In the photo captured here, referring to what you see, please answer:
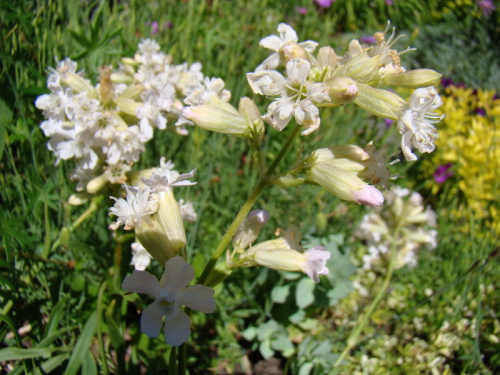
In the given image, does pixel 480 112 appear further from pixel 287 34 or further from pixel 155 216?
pixel 155 216

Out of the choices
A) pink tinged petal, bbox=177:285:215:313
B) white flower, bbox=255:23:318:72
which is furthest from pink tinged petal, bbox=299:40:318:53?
pink tinged petal, bbox=177:285:215:313

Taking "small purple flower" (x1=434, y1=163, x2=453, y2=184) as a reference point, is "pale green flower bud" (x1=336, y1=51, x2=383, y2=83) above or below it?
above

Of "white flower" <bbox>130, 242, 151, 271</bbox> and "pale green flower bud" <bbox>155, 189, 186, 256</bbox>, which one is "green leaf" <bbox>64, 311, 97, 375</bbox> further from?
"pale green flower bud" <bbox>155, 189, 186, 256</bbox>

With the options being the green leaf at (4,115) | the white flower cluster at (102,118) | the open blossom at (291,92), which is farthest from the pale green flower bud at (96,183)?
the open blossom at (291,92)

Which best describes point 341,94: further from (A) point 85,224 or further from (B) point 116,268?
(A) point 85,224

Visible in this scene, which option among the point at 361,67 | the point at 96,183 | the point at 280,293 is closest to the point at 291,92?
the point at 361,67

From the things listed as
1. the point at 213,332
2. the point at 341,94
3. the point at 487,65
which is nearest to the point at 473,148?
the point at 213,332
